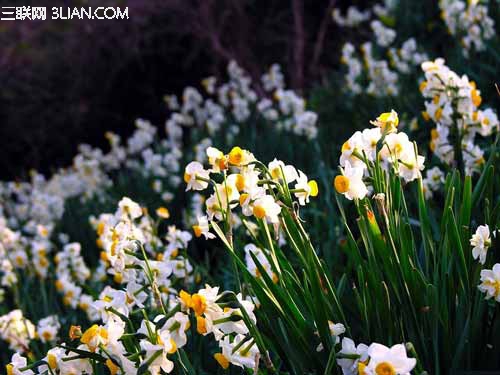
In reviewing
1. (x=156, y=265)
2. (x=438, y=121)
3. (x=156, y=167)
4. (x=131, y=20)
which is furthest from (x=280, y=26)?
(x=156, y=265)

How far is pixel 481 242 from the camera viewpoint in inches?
59.2

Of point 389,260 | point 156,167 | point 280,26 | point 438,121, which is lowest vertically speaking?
point 389,260

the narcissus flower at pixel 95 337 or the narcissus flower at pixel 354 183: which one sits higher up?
the narcissus flower at pixel 354 183

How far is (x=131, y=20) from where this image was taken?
7160 millimetres

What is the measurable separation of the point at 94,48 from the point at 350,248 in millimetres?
6240

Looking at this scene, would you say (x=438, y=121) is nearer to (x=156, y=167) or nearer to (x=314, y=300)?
(x=314, y=300)

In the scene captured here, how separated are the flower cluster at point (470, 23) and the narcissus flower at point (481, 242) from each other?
81.6 inches

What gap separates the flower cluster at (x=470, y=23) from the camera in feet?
11.2

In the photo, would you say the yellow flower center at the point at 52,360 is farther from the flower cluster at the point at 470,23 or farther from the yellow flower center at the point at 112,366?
the flower cluster at the point at 470,23

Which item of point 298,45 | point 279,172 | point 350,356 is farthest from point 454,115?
point 298,45

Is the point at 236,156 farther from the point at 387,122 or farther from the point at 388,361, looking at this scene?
the point at 388,361

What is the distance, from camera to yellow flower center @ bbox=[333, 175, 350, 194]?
4.59 ft

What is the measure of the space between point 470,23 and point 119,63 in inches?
177

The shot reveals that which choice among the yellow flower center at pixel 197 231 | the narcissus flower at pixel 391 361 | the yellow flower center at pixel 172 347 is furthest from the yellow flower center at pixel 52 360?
the narcissus flower at pixel 391 361
